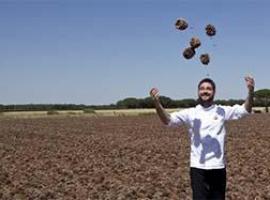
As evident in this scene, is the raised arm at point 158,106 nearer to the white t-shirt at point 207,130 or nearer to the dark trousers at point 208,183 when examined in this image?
the white t-shirt at point 207,130

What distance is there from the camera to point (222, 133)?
579 cm

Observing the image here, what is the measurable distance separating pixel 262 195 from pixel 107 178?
3694 mm

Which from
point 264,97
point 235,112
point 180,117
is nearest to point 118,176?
point 180,117

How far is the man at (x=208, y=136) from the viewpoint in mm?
5723

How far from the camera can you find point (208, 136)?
575 cm

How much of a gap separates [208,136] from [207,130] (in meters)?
0.06

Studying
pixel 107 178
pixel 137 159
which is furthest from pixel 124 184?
pixel 137 159

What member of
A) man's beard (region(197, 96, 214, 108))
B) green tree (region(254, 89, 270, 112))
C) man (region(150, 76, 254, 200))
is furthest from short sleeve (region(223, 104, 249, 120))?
green tree (region(254, 89, 270, 112))

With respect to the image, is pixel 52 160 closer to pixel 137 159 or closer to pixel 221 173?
pixel 137 159

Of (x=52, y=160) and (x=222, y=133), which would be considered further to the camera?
(x=52, y=160)

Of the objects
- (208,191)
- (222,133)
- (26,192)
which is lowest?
(26,192)

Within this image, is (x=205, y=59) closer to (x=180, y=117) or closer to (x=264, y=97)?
(x=180, y=117)

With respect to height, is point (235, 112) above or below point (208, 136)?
above

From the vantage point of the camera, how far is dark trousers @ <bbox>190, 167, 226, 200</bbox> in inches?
226
